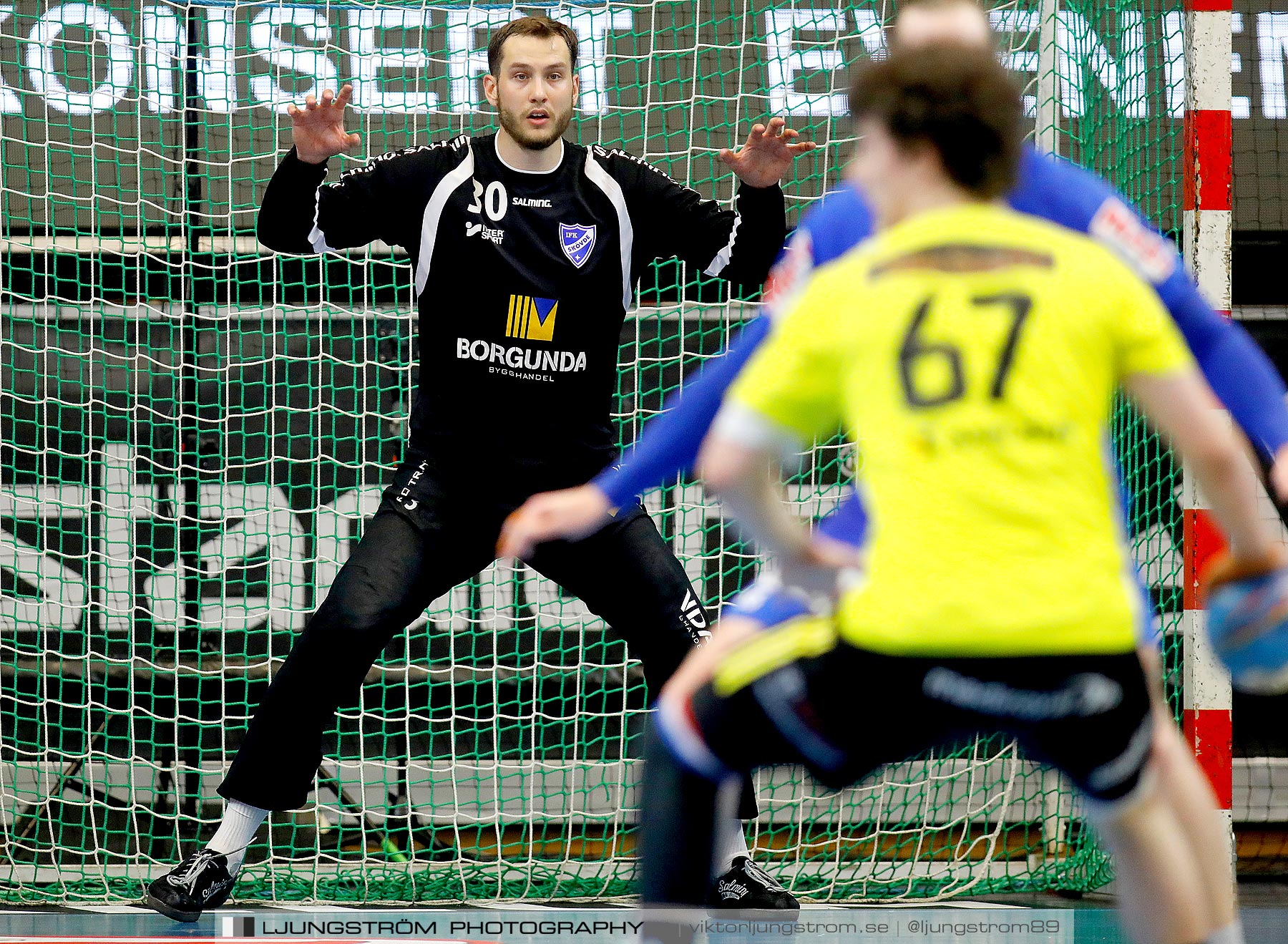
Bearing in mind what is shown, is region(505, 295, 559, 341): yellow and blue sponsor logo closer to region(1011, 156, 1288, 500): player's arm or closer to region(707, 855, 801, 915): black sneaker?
region(707, 855, 801, 915): black sneaker

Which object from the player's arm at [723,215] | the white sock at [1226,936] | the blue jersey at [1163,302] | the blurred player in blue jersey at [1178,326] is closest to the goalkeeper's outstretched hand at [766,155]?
the player's arm at [723,215]

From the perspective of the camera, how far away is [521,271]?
3.81m

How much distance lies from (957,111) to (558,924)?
304cm

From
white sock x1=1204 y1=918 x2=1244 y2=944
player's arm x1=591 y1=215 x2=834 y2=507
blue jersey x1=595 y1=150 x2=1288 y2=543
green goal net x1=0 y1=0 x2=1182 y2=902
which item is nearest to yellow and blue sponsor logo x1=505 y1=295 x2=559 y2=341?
green goal net x1=0 y1=0 x2=1182 y2=902

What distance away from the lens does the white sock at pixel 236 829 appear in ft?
12.1

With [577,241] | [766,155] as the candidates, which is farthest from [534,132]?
[766,155]

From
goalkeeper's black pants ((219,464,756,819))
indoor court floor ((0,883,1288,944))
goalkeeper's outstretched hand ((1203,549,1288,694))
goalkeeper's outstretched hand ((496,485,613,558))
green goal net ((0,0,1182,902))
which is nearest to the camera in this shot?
goalkeeper's outstretched hand ((1203,549,1288,694))

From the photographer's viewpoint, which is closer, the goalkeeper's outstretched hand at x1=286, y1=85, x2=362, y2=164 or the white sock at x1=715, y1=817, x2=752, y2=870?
the goalkeeper's outstretched hand at x1=286, y1=85, x2=362, y2=164

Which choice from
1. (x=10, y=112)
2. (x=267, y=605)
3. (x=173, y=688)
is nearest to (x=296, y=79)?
(x=10, y=112)

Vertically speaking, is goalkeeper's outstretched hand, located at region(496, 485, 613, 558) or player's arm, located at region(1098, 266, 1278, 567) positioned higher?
player's arm, located at region(1098, 266, 1278, 567)

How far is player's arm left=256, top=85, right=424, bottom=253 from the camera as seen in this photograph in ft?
11.9

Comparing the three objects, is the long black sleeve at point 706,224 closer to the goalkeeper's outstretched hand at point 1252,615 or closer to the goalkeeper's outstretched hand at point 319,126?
the goalkeeper's outstretched hand at point 319,126

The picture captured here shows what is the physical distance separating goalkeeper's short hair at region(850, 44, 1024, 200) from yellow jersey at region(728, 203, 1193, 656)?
0.07 metres

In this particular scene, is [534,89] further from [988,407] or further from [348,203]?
[988,407]
